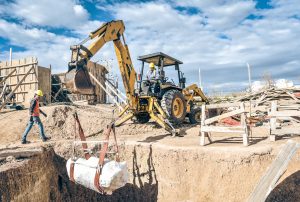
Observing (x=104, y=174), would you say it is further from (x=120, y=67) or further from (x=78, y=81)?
(x=120, y=67)

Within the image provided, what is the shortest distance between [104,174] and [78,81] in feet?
9.96

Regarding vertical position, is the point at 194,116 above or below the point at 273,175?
above

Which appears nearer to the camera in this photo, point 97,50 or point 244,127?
point 244,127

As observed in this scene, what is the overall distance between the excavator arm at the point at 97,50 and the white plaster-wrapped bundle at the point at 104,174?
2323mm

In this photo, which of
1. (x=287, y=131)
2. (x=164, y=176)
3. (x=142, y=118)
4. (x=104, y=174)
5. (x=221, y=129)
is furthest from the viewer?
(x=142, y=118)

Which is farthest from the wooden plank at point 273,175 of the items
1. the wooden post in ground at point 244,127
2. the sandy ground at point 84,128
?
the sandy ground at point 84,128

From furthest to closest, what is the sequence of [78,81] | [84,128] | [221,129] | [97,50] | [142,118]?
[142,118], [84,128], [97,50], [78,81], [221,129]

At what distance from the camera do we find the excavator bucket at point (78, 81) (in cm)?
774

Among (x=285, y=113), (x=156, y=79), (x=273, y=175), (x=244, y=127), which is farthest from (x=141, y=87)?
(x=273, y=175)

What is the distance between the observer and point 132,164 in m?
8.66

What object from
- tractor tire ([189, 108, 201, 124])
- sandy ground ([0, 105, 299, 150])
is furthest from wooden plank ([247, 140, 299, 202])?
tractor tire ([189, 108, 201, 124])

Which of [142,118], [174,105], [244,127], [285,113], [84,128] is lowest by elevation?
[84,128]

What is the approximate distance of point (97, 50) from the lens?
871 cm

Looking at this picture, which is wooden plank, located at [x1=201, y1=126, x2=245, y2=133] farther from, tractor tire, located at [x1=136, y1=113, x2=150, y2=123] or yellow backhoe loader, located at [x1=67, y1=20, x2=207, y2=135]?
tractor tire, located at [x1=136, y1=113, x2=150, y2=123]
